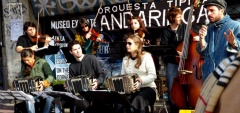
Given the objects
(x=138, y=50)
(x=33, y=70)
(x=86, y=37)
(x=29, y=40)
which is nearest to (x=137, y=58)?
(x=138, y=50)

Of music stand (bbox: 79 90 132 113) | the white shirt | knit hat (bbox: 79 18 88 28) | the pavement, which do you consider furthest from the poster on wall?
music stand (bbox: 79 90 132 113)

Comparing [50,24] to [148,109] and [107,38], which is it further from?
[148,109]

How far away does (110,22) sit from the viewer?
797 centimetres

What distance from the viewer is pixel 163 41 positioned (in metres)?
5.92

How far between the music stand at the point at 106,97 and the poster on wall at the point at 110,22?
5.88ft

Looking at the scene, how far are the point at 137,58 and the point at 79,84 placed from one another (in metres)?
0.93

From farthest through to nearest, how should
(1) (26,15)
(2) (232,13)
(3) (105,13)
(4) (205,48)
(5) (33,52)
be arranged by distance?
1. (1) (26,15)
2. (3) (105,13)
3. (2) (232,13)
4. (5) (33,52)
5. (4) (205,48)

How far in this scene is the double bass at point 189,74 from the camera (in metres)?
5.19

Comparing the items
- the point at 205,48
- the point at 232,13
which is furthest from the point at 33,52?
the point at 232,13

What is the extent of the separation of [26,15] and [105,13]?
2.01 metres

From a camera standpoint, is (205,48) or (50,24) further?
(50,24)

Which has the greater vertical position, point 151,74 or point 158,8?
point 158,8

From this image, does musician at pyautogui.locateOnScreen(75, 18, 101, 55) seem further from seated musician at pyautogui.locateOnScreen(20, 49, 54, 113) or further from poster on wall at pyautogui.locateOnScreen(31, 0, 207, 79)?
seated musician at pyautogui.locateOnScreen(20, 49, 54, 113)

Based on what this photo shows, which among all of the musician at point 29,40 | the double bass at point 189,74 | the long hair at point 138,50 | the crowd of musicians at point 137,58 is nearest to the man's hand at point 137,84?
the crowd of musicians at point 137,58
